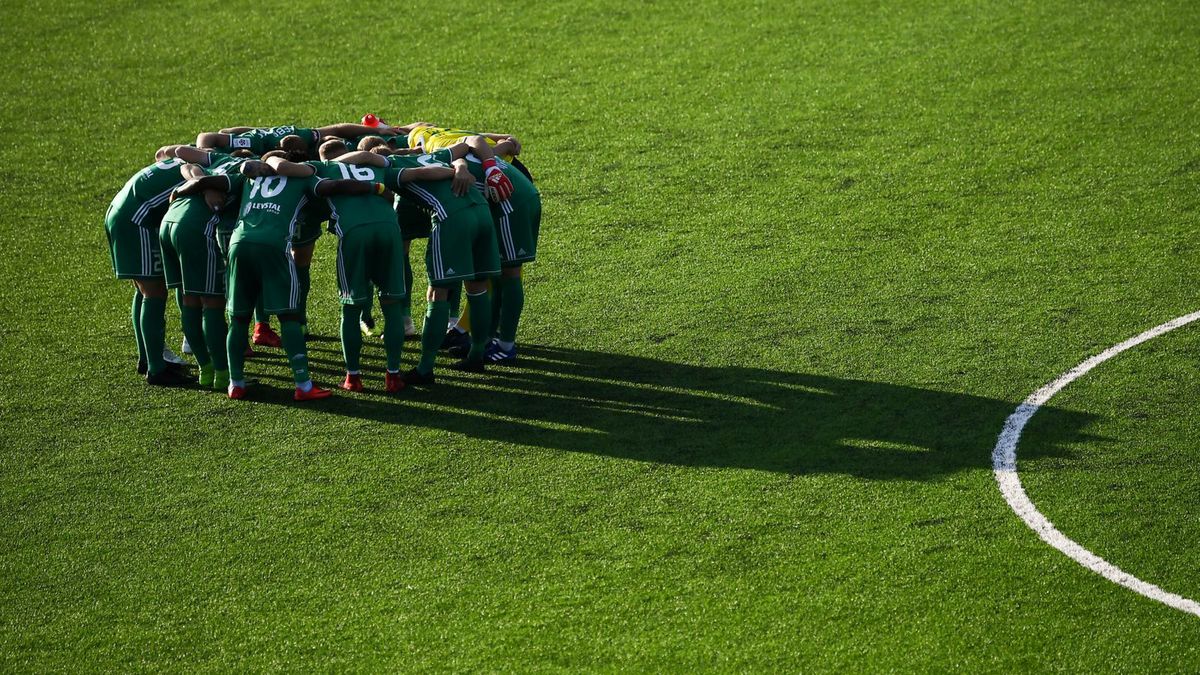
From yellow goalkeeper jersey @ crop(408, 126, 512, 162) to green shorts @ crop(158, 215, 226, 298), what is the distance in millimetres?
1758

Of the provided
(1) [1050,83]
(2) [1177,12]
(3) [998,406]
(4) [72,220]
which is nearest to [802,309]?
(3) [998,406]

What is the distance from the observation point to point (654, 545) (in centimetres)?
771

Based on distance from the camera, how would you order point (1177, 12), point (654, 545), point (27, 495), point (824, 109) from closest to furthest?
point (654, 545), point (27, 495), point (824, 109), point (1177, 12)

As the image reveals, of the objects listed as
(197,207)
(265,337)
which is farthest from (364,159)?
(265,337)

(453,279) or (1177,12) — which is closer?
(453,279)

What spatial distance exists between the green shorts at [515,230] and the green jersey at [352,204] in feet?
2.83

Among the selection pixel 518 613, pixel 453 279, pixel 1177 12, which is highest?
pixel 1177 12

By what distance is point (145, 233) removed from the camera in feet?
32.1

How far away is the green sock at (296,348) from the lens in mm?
Answer: 9562

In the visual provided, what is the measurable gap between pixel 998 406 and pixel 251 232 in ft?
16.8

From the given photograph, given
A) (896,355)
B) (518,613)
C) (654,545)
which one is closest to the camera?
(518,613)

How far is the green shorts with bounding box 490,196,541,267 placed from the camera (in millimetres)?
10133

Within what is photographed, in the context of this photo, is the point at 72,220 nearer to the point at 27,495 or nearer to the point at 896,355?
the point at 27,495

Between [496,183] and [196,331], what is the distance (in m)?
2.42
